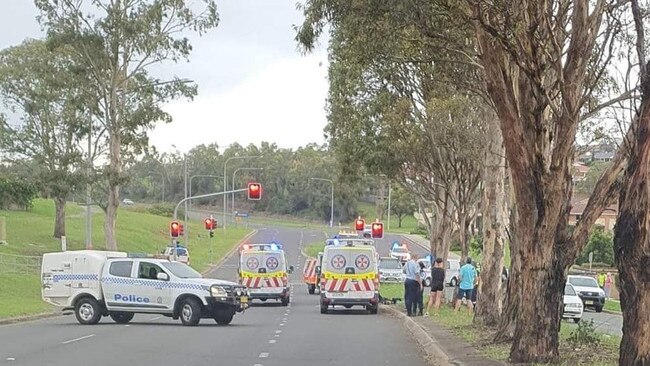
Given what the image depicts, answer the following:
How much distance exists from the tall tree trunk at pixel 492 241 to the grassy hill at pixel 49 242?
551 inches

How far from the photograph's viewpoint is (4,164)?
58.9 meters

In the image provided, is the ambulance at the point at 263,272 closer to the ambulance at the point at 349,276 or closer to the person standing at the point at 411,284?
the ambulance at the point at 349,276

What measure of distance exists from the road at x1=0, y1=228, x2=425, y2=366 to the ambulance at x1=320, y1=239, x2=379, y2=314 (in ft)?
3.43

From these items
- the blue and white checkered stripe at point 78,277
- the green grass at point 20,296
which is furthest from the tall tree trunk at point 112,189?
the blue and white checkered stripe at point 78,277

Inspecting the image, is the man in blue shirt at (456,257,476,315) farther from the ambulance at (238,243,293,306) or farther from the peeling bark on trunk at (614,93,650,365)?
the peeling bark on trunk at (614,93,650,365)

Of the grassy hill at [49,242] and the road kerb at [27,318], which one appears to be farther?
the grassy hill at [49,242]

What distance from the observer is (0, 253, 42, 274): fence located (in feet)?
141

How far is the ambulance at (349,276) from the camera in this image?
94.9ft

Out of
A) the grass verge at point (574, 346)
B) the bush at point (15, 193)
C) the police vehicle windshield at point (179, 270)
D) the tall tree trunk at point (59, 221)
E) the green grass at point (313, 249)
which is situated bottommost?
the grass verge at point (574, 346)

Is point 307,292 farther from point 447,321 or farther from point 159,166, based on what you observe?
point 159,166

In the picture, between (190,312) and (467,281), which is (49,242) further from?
(467,281)

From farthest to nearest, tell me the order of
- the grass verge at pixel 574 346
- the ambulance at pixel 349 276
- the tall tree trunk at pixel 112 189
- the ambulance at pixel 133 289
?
the tall tree trunk at pixel 112 189
the ambulance at pixel 349 276
the ambulance at pixel 133 289
the grass verge at pixel 574 346

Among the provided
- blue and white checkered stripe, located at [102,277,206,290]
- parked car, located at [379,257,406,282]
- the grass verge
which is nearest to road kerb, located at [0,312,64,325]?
blue and white checkered stripe, located at [102,277,206,290]

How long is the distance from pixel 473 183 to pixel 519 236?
1988cm
